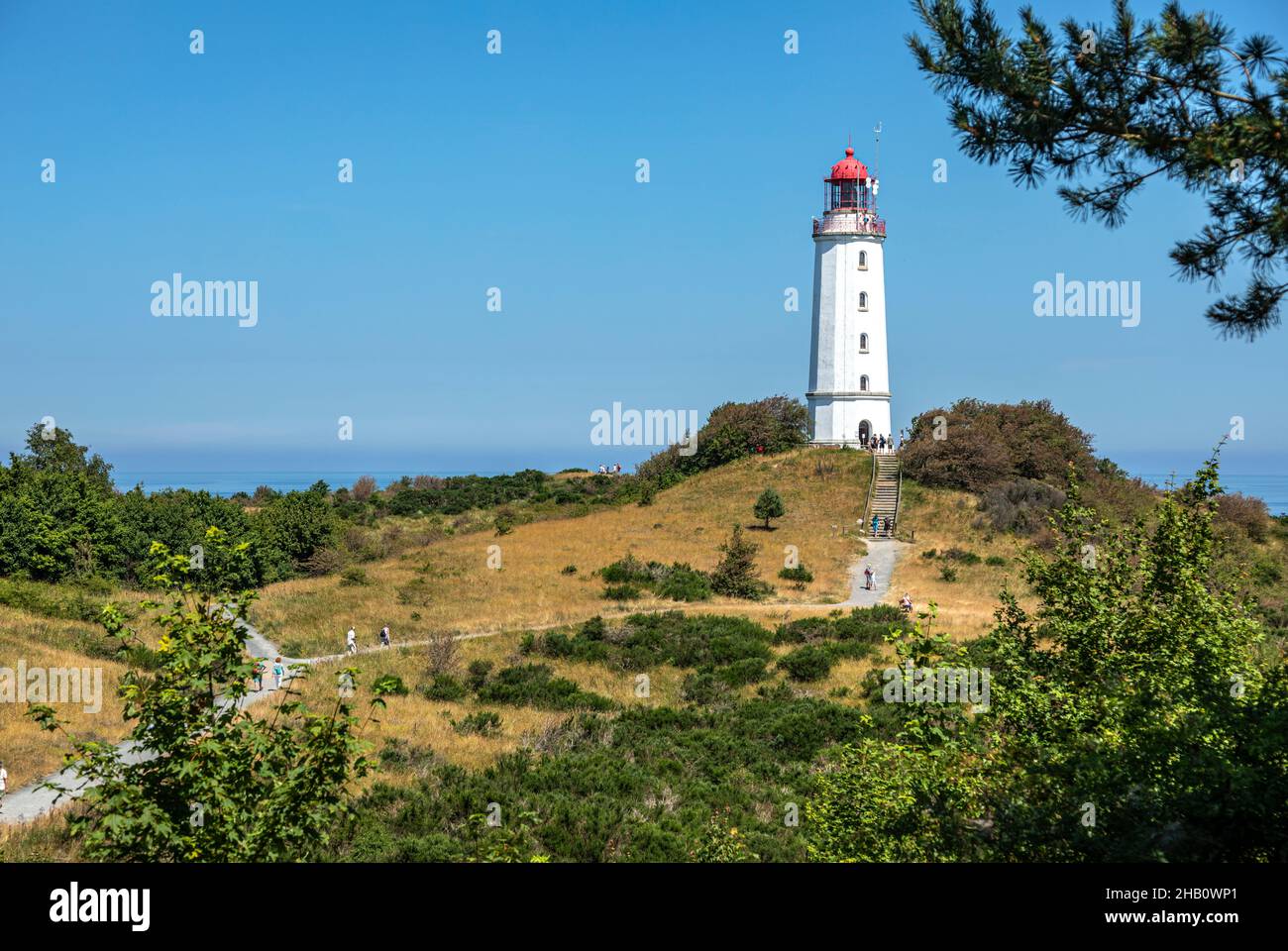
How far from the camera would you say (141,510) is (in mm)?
50812

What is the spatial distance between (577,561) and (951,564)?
16.1 m

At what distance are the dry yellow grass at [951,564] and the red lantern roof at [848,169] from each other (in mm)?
17896

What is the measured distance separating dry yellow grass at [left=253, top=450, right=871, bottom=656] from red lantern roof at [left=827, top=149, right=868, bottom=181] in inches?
609

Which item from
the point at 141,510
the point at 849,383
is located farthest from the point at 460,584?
the point at 849,383

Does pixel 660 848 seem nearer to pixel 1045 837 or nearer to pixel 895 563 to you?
pixel 1045 837

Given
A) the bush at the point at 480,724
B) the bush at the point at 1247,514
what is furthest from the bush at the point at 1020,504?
the bush at the point at 480,724

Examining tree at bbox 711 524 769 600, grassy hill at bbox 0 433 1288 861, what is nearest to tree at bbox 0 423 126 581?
grassy hill at bbox 0 433 1288 861

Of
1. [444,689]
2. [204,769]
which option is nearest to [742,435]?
[444,689]

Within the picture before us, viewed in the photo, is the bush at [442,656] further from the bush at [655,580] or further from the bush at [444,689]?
the bush at [655,580]

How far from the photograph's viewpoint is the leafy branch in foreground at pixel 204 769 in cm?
941

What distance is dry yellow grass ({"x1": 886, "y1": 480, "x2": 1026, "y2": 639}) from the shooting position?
36844 millimetres

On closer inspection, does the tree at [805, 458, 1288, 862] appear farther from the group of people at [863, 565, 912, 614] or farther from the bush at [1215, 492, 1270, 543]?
the bush at [1215, 492, 1270, 543]

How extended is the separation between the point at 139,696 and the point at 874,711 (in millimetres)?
18412

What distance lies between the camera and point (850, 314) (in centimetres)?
5903
